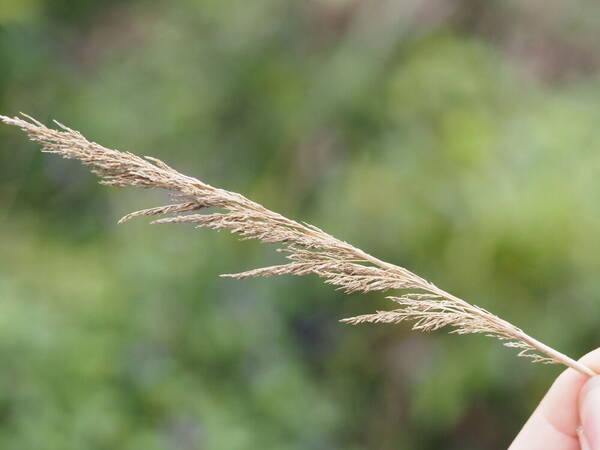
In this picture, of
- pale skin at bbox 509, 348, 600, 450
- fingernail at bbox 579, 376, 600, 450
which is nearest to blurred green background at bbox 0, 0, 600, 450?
pale skin at bbox 509, 348, 600, 450

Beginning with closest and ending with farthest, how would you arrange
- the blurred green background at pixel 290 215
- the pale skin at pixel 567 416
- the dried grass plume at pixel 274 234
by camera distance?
the dried grass plume at pixel 274 234, the pale skin at pixel 567 416, the blurred green background at pixel 290 215

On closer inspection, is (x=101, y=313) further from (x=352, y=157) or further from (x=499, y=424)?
(x=499, y=424)

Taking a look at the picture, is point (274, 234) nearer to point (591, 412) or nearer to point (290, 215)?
point (591, 412)

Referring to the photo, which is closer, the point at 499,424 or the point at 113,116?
the point at 499,424

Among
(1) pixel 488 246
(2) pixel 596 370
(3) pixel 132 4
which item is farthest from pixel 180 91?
(2) pixel 596 370

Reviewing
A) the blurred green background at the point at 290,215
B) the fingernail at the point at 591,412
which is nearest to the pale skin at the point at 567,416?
the fingernail at the point at 591,412

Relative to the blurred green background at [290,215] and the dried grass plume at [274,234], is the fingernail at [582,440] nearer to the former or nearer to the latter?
the dried grass plume at [274,234]

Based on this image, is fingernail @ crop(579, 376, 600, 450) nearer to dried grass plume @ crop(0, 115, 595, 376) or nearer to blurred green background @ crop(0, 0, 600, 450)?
dried grass plume @ crop(0, 115, 595, 376)
